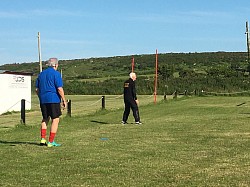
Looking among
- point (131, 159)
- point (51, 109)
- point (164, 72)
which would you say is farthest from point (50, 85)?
point (164, 72)

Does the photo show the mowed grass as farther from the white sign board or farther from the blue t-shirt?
the white sign board

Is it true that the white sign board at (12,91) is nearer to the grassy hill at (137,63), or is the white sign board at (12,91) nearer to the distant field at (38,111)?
the distant field at (38,111)

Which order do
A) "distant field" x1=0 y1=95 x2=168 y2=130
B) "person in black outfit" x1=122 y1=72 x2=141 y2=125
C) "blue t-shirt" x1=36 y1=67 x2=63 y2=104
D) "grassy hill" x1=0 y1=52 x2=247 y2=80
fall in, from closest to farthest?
"blue t-shirt" x1=36 y1=67 x2=63 y2=104 → "person in black outfit" x1=122 y1=72 x2=141 y2=125 → "distant field" x1=0 y1=95 x2=168 y2=130 → "grassy hill" x1=0 y1=52 x2=247 y2=80

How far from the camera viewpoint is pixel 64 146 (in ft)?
32.1

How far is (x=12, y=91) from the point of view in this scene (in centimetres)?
2864

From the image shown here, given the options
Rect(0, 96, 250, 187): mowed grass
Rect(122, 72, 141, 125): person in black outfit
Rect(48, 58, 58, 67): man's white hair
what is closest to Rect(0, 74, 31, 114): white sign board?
Rect(122, 72, 141, 125): person in black outfit

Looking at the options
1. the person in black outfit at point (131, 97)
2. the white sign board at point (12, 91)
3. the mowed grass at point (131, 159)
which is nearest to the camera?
the mowed grass at point (131, 159)

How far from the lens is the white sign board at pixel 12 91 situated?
27.6 metres

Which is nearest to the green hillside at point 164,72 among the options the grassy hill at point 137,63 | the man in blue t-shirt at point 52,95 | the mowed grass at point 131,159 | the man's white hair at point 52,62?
the grassy hill at point 137,63

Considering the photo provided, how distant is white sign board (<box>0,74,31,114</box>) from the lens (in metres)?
27.6

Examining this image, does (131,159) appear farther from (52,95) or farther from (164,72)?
(164,72)

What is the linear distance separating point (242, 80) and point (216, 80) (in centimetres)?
346

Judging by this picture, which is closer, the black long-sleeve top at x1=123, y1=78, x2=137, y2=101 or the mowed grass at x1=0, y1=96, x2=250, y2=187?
the mowed grass at x1=0, y1=96, x2=250, y2=187

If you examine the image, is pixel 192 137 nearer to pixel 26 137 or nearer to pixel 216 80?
pixel 26 137
